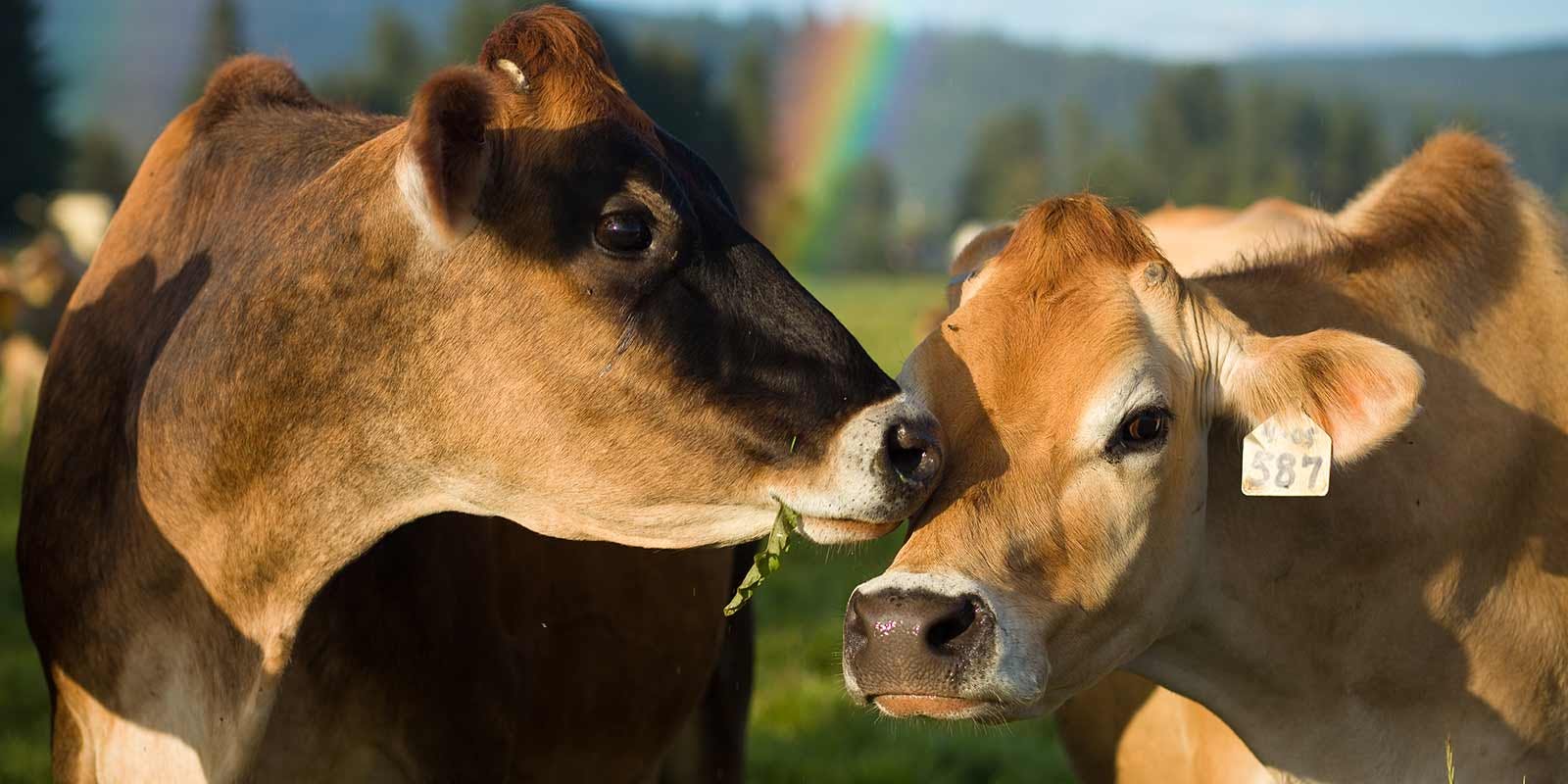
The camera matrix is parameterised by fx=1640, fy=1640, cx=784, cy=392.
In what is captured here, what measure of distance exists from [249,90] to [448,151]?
4.79ft

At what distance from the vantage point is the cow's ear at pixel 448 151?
10.8 ft

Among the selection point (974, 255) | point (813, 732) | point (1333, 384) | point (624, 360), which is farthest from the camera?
point (813, 732)

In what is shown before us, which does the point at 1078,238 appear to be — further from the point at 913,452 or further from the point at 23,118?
the point at 23,118

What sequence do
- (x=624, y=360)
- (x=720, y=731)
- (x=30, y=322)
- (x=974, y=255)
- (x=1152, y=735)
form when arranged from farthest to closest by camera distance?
1. (x=30, y=322)
2. (x=720, y=731)
3. (x=1152, y=735)
4. (x=974, y=255)
5. (x=624, y=360)

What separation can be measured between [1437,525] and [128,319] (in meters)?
3.25

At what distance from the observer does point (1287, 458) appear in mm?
3699

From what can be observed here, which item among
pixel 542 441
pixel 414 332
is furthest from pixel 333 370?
pixel 542 441

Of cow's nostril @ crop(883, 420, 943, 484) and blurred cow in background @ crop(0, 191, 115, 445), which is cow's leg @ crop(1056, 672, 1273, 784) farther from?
blurred cow in background @ crop(0, 191, 115, 445)

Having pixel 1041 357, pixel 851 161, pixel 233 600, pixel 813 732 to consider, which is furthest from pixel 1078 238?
pixel 851 161

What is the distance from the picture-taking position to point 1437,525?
4.04 m

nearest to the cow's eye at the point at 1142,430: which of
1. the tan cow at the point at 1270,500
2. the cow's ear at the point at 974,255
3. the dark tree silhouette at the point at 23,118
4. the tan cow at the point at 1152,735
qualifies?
the tan cow at the point at 1270,500

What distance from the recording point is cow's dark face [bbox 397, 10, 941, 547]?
3.42m

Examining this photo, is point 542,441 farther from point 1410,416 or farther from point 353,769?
point 1410,416

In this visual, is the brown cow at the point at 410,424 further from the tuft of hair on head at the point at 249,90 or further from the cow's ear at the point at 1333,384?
the cow's ear at the point at 1333,384
